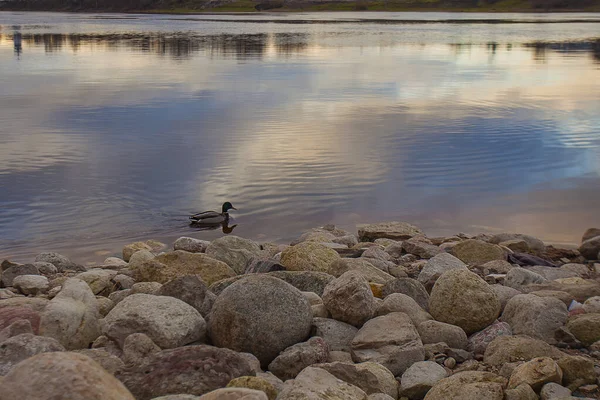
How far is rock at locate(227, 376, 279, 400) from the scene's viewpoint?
510 cm

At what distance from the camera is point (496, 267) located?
31.1ft

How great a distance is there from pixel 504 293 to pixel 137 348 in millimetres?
3819

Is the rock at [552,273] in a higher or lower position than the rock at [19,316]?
lower

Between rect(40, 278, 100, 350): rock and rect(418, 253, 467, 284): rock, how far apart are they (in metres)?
3.72

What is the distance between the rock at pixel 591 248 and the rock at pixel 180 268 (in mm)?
5710

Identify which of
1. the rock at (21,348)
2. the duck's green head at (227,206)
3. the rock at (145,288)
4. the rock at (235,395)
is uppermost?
the rock at (235,395)

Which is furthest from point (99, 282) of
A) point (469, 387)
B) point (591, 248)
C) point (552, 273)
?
point (591, 248)

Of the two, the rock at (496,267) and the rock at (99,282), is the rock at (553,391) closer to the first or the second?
the rock at (496,267)

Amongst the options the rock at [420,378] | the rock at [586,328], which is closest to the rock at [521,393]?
the rock at [420,378]

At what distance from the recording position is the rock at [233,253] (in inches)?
372

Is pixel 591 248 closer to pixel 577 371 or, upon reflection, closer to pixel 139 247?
pixel 577 371

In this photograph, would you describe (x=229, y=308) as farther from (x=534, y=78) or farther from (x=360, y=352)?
(x=534, y=78)

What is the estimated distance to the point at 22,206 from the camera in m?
14.2

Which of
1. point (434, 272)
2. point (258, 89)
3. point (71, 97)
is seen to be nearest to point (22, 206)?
point (434, 272)
